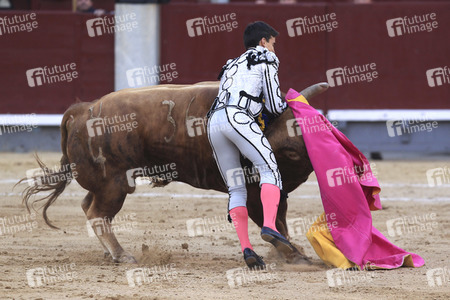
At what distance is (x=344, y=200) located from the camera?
4.46 meters

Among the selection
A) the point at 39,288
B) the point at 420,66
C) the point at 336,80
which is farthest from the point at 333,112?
the point at 39,288

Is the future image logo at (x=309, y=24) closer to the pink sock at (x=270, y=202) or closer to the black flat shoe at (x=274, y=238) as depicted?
the pink sock at (x=270, y=202)

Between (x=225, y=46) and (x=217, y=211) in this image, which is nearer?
(x=217, y=211)

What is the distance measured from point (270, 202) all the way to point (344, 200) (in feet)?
1.56

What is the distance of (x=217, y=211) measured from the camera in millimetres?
6582

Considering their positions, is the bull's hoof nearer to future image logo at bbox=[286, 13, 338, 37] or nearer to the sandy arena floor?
the sandy arena floor

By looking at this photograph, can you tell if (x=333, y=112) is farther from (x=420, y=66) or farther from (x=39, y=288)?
(x=39, y=288)

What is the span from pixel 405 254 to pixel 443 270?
22 cm

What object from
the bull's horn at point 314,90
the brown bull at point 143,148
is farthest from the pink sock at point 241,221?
the bull's horn at point 314,90

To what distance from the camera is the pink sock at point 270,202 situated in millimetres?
4180

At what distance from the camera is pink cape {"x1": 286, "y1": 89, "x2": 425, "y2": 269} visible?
4.43m

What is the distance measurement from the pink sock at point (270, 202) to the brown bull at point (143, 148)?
369mm

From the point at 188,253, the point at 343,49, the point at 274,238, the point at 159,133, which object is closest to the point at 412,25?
the point at 343,49

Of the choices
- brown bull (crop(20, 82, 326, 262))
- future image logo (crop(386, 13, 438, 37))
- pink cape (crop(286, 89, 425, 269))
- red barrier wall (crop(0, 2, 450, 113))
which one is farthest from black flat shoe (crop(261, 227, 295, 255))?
future image logo (crop(386, 13, 438, 37))
